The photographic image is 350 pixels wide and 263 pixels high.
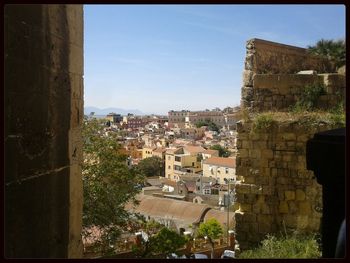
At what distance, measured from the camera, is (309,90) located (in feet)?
26.9

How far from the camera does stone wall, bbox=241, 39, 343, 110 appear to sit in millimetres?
8336

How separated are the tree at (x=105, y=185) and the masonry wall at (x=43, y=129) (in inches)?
283

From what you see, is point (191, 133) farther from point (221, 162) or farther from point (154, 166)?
point (221, 162)

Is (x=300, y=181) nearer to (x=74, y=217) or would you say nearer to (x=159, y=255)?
(x=74, y=217)

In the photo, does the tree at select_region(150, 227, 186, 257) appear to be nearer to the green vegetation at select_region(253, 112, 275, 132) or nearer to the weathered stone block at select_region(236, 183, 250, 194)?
the weathered stone block at select_region(236, 183, 250, 194)

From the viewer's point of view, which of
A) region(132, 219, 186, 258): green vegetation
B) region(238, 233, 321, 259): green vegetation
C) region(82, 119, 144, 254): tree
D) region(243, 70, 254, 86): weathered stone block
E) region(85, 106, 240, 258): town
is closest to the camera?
region(238, 233, 321, 259): green vegetation

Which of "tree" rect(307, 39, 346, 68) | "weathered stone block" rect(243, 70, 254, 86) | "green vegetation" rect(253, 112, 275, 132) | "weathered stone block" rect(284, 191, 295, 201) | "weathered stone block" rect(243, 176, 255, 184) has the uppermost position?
"tree" rect(307, 39, 346, 68)

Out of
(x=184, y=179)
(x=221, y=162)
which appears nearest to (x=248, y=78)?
(x=184, y=179)

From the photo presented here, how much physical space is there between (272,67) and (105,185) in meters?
5.26

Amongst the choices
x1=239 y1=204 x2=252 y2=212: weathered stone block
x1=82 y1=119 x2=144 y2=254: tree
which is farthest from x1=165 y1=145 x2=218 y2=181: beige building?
x1=239 y1=204 x2=252 y2=212: weathered stone block

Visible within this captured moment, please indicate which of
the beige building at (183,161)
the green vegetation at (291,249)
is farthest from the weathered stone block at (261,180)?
the beige building at (183,161)

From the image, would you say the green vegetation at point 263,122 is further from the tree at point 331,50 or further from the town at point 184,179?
the tree at point 331,50

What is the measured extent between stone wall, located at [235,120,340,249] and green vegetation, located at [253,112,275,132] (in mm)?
52

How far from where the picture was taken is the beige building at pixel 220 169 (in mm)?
63312
